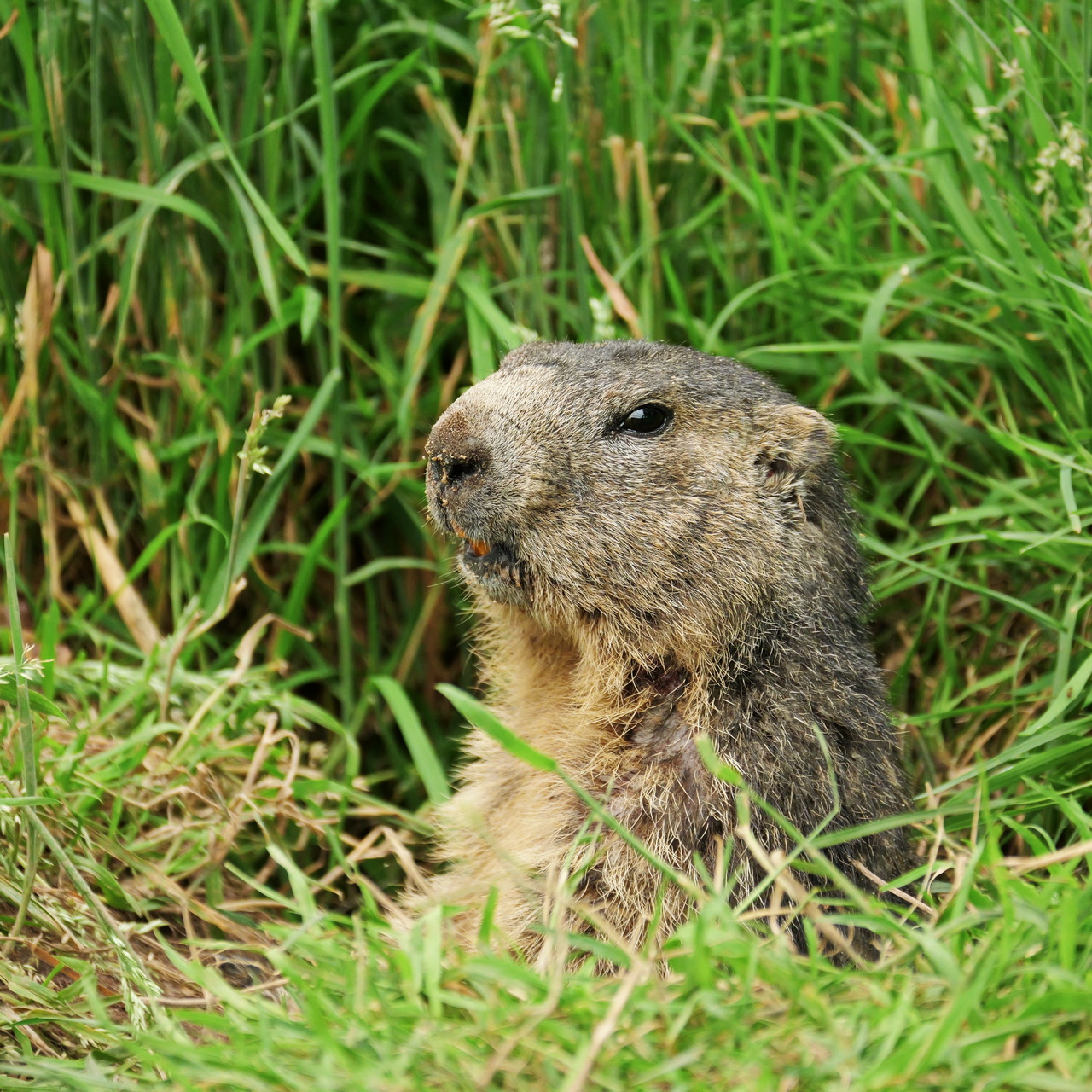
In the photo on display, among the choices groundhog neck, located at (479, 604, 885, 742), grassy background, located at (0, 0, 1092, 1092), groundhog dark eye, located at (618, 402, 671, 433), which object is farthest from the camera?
grassy background, located at (0, 0, 1092, 1092)

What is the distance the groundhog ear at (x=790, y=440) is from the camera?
3.54 meters

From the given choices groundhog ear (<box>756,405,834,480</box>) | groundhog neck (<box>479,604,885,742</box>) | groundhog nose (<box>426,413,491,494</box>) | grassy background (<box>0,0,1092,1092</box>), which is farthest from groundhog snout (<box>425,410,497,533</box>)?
groundhog ear (<box>756,405,834,480</box>)

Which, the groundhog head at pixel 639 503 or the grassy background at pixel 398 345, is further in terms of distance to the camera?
the grassy background at pixel 398 345

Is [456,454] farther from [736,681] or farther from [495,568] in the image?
[736,681]

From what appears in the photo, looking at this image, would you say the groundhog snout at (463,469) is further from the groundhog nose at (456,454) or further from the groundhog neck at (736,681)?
the groundhog neck at (736,681)

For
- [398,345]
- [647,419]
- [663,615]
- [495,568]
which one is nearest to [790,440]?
[647,419]

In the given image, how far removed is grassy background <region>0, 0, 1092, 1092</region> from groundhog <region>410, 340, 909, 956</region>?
374 mm

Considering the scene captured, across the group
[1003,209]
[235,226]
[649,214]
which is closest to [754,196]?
[649,214]

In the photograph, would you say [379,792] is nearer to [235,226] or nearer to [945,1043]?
[235,226]

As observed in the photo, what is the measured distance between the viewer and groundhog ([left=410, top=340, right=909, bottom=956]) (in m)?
3.17

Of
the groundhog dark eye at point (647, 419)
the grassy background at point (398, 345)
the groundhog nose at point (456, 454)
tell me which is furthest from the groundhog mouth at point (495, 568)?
the grassy background at point (398, 345)

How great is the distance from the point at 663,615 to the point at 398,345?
211cm

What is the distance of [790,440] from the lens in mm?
3559

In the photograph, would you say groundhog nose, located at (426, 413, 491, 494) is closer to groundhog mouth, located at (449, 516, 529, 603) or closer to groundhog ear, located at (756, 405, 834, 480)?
groundhog mouth, located at (449, 516, 529, 603)
